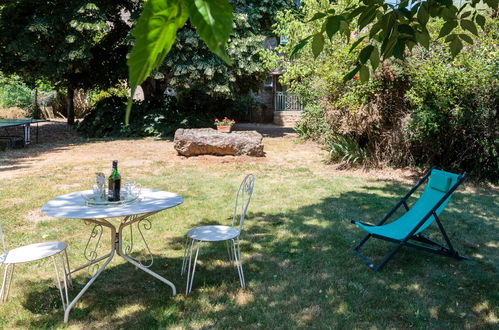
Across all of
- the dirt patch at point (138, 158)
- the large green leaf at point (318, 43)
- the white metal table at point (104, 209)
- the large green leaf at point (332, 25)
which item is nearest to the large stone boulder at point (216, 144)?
the dirt patch at point (138, 158)

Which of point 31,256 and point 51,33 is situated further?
point 51,33

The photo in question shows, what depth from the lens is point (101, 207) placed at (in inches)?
149

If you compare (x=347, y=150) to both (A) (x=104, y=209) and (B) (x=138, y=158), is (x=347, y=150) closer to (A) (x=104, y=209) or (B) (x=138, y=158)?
(B) (x=138, y=158)

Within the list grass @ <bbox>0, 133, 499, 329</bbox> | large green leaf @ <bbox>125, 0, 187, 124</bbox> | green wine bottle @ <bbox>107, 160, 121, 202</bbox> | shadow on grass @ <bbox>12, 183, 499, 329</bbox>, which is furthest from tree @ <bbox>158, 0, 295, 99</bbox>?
large green leaf @ <bbox>125, 0, 187, 124</bbox>

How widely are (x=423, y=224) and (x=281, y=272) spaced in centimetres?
174

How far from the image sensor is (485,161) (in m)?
8.84

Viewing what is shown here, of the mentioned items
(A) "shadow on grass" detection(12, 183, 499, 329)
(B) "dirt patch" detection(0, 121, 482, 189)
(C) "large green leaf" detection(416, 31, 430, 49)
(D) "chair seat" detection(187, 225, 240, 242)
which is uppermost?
(C) "large green leaf" detection(416, 31, 430, 49)

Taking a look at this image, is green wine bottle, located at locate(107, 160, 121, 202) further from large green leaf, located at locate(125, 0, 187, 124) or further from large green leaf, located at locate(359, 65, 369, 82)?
large green leaf, located at locate(125, 0, 187, 124)

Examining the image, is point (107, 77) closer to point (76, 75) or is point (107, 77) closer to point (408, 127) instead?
point (76, 75)

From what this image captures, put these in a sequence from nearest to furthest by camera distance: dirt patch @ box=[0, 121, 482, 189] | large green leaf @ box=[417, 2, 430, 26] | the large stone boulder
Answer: large green leaf @ box=[417, 2, 430, 26] < dirt patch @ box=[0, 121, 482, 189] < the large stone boulder

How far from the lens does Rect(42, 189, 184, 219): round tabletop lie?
350 cm

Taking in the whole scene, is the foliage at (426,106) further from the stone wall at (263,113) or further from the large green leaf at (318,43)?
the stone wall at (263,113)

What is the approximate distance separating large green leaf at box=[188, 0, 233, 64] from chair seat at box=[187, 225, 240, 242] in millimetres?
3662

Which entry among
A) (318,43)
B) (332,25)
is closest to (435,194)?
(318,43)
